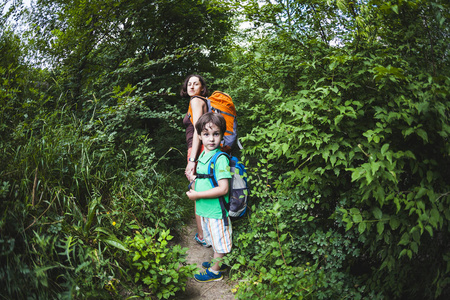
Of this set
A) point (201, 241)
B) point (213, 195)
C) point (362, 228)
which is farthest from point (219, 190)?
point (362, 228)

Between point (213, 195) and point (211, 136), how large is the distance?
2.01 feet

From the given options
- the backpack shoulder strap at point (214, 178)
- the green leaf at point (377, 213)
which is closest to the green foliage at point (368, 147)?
the green leaf at point (377, 213)

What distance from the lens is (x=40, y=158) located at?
2.72m

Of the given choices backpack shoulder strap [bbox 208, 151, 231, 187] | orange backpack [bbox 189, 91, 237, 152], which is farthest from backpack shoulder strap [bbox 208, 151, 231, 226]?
orange backpack [bbox 189, 91, 237, 152]

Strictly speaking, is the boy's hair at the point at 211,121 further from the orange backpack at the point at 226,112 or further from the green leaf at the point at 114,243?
the green leaf at the point at 114,243

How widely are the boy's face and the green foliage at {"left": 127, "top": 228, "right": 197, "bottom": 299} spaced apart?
1007mm

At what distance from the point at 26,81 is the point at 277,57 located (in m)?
3.02

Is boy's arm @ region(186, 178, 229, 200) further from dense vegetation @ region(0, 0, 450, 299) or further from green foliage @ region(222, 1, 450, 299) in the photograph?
green foliage @ region(222, 1, 450, 299)

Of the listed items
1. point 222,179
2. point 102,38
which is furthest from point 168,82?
point 222,179

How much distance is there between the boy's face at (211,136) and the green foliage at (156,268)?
3.30 ft

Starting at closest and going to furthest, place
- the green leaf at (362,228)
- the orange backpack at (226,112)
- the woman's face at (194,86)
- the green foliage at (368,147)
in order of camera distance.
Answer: the green foliage at (368,147) < the green leaf at (362,228) < the orange backpack at (226,112) < the woman's face at (194,86)

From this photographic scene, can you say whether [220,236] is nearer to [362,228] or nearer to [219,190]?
[219,190]

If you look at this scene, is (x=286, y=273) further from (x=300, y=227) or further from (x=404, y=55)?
(x=404, y=55)

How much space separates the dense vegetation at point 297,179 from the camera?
2.01 metres
